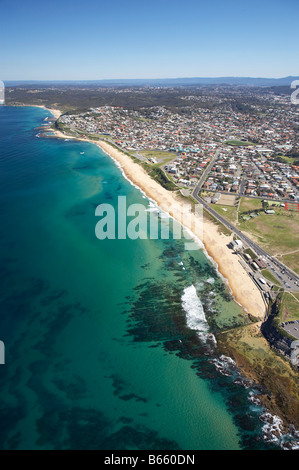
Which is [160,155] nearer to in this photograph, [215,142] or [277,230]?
[215,142]

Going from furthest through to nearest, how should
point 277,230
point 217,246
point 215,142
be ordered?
point 215,142, point 277,230, point 217,246

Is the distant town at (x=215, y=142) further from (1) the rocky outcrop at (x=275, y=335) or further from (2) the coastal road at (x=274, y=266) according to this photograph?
(1) the rocky outcrop at (x=275, y=335)
